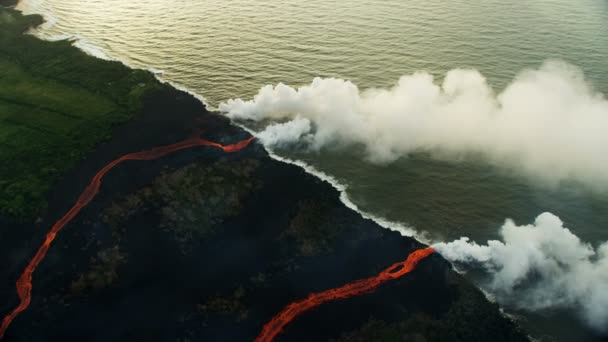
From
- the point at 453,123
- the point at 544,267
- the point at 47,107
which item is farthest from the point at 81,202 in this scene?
the point at 544,267

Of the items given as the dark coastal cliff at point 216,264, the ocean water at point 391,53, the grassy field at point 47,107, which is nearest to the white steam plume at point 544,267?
the ocean water at point 391,53

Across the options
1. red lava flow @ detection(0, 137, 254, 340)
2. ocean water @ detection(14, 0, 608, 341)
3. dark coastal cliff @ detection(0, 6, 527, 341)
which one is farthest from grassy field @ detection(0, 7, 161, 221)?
ocean water @ detection(14, 0, 608, 341)

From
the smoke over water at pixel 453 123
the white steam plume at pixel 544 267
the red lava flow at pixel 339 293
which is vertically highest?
the smoke over water at pixel 453 123

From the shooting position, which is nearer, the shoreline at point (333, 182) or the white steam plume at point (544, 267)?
the white steam plume at point (544, 267)

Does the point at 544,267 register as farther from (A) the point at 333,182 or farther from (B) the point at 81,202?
(B) the point at 81,202

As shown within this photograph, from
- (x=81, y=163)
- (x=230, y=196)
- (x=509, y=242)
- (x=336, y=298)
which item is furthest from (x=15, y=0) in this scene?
(x=509, y=242)

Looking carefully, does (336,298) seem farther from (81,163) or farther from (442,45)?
(442,45)

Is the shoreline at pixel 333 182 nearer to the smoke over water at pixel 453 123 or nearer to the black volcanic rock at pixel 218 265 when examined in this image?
the black volcanic rock at pixel 218 265
